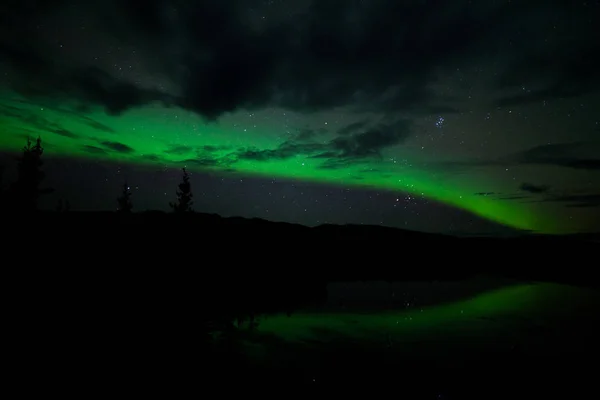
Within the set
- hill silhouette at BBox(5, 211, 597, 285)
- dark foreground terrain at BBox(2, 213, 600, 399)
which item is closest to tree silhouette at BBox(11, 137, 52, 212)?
hill silhouette at BBox(5, 211, 597, 285)

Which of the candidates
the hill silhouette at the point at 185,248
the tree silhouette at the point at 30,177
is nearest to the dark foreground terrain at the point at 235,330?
the hill silhouette at the point at 185,248

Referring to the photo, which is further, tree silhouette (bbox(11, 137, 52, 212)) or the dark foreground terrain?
tree silhouette (bbox(11, 137, 52, 212))

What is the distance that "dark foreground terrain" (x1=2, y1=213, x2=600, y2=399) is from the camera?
10078 mm

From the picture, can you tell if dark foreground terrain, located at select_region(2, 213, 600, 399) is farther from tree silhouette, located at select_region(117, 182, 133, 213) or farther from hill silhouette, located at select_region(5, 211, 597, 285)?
tree silhouette, located at select_region(117, 182, 133, 213)

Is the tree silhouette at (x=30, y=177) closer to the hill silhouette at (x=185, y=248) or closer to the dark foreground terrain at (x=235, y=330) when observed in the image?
the hill silhouette at (x=185, y=248)

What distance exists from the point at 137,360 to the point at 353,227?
124 meters

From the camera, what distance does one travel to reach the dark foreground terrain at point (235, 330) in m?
10.1

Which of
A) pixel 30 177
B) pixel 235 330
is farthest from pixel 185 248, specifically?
pixel 30 177

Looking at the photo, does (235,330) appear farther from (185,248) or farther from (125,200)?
(125,200)

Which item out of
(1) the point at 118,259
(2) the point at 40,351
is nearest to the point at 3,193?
(1) the point at 118,259

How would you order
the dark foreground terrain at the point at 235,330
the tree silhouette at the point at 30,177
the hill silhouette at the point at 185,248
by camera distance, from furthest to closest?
1. the tree silhouette at the point at 30,177
2. the hill silhouette at the point at 185,248
3. the dark foreground terrain at the point at 235,330

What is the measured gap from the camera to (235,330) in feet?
53.6

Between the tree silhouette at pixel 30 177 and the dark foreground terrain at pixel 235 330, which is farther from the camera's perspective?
the tree silhouette at pixel 30 177

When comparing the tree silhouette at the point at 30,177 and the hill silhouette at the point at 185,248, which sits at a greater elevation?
the tree silhouette at the point at 30,177
